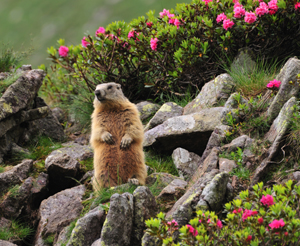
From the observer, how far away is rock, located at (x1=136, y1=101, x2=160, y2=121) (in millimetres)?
8938

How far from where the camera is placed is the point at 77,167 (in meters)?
6.92

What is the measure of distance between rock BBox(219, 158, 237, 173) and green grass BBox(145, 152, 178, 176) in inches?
69.7

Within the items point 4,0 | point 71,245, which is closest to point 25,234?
point 71,245

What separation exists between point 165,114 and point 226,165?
3.09 m

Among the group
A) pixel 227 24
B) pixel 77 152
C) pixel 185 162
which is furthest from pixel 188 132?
pixel 227 24

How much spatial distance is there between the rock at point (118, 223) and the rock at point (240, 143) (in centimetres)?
204

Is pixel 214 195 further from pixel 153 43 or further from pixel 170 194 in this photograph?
pixel 153 43

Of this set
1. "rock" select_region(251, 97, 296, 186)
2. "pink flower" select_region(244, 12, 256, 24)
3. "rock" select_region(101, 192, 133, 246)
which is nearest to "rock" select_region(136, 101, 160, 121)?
"pink flower" select_region(244, 12, 256, 24)

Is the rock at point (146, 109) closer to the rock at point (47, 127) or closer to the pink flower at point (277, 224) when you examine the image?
the rock at point (47, 127)

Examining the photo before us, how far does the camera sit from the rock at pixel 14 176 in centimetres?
615

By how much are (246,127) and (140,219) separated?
2621 mm

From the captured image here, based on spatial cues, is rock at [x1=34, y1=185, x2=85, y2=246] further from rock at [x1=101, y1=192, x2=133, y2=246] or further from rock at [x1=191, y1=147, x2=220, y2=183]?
rock at [x1=191, y1=147, x2=220, y2=183]

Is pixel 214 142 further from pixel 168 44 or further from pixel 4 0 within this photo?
pixel 4 0

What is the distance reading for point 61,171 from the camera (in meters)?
6.73
